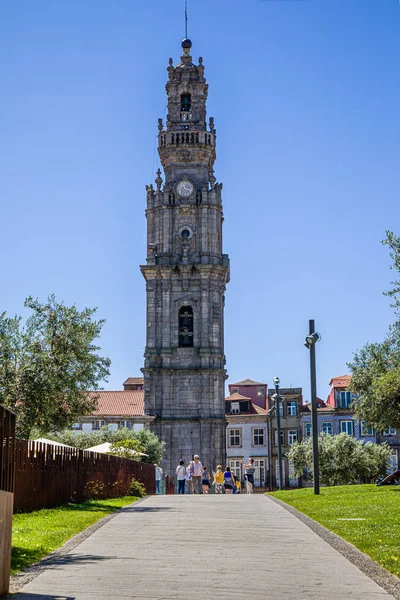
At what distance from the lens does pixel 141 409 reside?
83.4 metres

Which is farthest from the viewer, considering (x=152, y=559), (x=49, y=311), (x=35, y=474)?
(x=49, y=311)

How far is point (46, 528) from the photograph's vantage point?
50.7 feet

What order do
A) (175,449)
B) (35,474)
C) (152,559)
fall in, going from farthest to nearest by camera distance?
(175,449), (35,474), (152,559)

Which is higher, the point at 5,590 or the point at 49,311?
the point at 49,311

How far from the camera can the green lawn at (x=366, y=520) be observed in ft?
41.0

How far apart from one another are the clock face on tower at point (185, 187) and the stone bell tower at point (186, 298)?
0.28ft

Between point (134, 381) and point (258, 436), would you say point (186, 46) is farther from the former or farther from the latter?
point (258, 436)

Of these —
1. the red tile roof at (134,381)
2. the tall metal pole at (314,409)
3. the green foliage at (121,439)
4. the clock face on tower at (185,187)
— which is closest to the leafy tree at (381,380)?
the tall metal pole at (314,409)

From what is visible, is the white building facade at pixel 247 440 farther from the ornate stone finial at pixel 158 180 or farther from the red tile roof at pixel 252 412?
the ornate stone finial at pixel 158 180

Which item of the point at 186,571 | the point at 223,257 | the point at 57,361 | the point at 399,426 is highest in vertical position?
the point at 223,257

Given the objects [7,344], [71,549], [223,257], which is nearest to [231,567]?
[71,549]

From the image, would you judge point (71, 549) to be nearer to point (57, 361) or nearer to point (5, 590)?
point (5, 590)

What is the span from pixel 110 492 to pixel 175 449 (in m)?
42.7

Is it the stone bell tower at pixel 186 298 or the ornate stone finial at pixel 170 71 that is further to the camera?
the ornate stone finial at pixel 170 71
